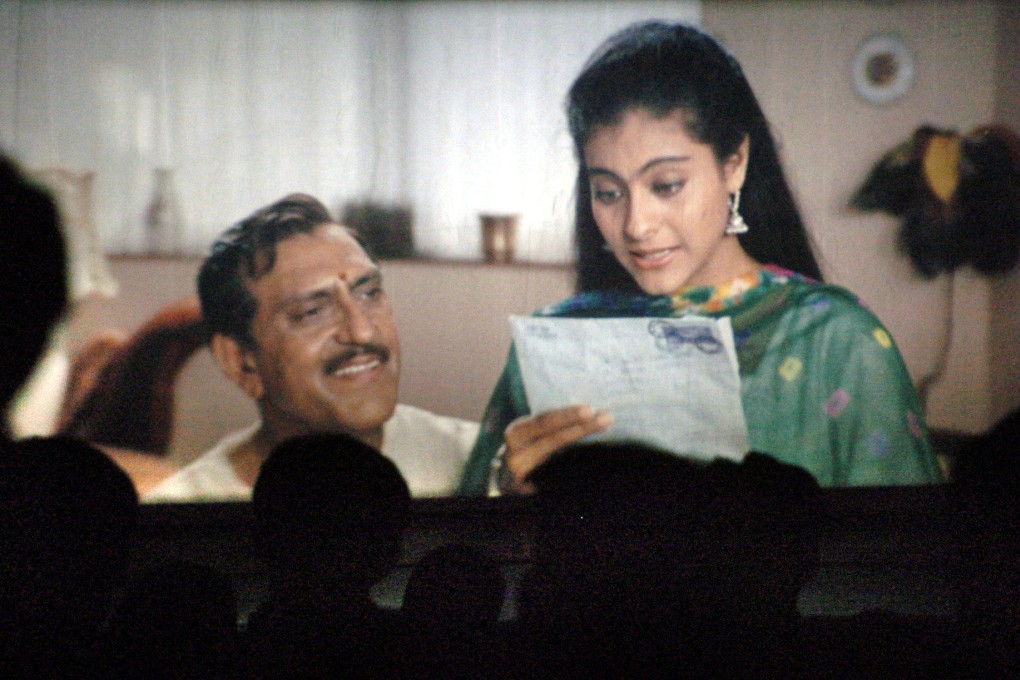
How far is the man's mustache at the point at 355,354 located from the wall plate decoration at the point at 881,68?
4.41ft

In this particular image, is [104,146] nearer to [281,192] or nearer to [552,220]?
[281,192]

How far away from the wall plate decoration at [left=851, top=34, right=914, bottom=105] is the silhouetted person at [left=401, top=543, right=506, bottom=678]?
1515 millimetres

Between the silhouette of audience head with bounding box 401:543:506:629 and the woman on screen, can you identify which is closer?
the woman on screen

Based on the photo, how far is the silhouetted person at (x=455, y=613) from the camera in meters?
1.74

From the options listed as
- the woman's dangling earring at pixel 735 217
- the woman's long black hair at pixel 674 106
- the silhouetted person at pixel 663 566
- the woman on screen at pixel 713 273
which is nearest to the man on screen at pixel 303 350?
the woman on screen at pixel 713 273

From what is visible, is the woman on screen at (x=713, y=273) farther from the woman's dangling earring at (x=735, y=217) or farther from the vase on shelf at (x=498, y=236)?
the vase on shelf at (x=498, y=236)

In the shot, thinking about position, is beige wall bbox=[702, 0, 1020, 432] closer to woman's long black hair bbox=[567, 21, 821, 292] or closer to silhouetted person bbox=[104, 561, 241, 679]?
woman's long black hair bbox=[567, 21, 821, 292]

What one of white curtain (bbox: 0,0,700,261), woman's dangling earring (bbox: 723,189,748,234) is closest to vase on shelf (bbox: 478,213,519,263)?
white curtain (bbox: 0,0,700,261)

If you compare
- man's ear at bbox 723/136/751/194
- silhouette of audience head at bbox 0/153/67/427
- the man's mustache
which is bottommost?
the man's mustache

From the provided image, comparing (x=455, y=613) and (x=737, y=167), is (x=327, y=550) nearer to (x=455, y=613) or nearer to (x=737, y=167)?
(x=455, y=613)

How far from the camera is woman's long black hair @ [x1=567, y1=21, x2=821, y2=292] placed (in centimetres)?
167

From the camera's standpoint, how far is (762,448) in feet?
5.70

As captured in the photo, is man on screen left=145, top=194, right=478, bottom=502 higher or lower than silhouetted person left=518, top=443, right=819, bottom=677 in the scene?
higher

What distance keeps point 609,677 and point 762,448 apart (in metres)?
0.69
